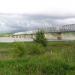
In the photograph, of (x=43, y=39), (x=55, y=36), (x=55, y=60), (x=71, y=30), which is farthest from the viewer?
(x=55, y=36)

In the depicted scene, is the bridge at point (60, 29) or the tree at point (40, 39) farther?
the bridge at point (60, 29)

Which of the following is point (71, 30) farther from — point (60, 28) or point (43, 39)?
point (43, 39)

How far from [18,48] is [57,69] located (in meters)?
17.9

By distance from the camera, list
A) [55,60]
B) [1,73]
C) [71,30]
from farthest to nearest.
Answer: [71,30], [55,60], [1,73]

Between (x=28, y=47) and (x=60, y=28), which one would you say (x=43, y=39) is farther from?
(x=60, y=28)

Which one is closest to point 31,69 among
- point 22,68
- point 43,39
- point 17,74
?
point 22,68

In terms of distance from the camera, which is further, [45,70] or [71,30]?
[71,30]

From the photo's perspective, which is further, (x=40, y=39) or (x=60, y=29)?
(x=60, y=29)

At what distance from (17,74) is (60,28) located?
105 m

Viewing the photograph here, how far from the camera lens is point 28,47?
40.2 meters

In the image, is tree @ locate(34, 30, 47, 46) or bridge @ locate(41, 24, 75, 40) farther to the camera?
bridge @ locate(41, 24, 75, 40)

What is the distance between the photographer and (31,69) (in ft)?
67.3

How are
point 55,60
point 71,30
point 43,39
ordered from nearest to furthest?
point 55,60, point 43,39, point 71,30

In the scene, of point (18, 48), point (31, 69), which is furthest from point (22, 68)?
point (18, 48)
